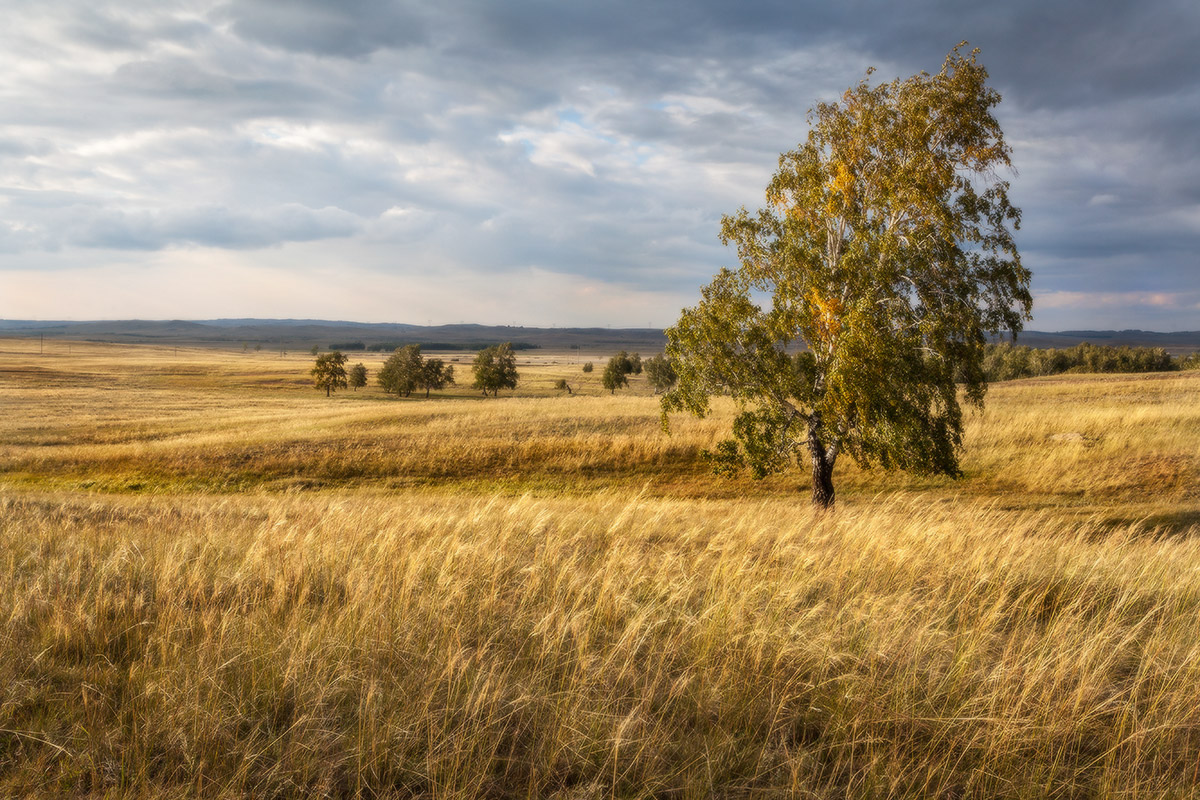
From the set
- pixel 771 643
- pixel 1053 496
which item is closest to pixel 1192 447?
pixel 1053 496

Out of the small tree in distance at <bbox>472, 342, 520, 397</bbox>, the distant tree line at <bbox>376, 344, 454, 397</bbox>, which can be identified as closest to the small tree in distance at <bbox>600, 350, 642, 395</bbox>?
the small tree in distance at <bbox>472, 342, 520, 397</bbox>

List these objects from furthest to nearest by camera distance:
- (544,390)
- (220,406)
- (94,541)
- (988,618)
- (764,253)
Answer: (544,390) < (220,406) < (764,253) < (94,541) < (988,618)

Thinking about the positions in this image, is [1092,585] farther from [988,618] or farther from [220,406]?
[220,406]

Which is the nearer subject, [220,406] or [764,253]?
[764,253]

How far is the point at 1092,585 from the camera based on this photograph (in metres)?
5.45

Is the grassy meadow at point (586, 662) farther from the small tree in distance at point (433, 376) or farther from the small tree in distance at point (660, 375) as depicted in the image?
the small tree in distance at point (433, 376)

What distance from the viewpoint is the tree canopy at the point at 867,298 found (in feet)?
46.5

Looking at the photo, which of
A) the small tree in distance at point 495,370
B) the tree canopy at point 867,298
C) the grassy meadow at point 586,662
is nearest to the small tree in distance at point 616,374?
the small tree in distance at point 495,370

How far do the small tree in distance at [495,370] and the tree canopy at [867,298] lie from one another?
74228 millimetres

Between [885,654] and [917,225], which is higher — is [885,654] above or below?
below

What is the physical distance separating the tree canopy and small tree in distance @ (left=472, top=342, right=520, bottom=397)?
7423cm

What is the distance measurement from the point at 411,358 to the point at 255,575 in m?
90.2

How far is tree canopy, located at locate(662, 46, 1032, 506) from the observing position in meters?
14.2

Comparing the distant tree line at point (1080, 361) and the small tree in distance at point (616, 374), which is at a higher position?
the distant tree line at point (1080, 361)
